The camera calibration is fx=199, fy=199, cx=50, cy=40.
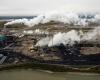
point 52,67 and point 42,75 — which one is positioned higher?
point 52,67

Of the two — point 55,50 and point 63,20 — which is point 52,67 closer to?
point 55,50

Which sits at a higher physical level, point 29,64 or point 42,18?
point 42,18

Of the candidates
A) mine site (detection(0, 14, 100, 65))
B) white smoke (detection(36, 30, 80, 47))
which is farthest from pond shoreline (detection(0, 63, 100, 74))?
white smoke (detection(36, 30, 80, 47))

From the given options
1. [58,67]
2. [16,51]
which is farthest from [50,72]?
[16,51]

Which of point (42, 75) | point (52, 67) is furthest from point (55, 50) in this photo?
point (42, 75)

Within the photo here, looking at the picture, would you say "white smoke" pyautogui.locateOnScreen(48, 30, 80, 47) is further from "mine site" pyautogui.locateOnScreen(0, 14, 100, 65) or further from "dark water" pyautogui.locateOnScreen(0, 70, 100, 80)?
"dark water" pyautogui.locateOnScreen(0, 70, 100, 80)

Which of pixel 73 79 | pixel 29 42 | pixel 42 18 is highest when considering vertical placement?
pixel 42 18

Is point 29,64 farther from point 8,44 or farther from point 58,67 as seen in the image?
point 8,44

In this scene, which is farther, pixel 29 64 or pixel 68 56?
pixel 68 56
